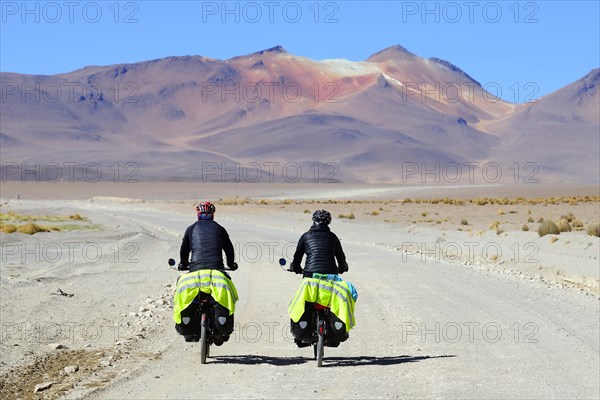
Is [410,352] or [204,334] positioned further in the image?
[410,352]

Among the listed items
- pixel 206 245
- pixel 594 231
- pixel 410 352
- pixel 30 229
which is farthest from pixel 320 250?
pixel 30 229

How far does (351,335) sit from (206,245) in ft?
10.4

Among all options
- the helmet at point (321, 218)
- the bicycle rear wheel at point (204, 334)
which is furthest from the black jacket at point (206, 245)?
the helmet at point (321, 218)

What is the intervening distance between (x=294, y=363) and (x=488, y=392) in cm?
244

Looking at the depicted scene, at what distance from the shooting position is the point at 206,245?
10.8 meters

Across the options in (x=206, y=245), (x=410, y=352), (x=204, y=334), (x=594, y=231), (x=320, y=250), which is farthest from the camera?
(x=594, y=231)

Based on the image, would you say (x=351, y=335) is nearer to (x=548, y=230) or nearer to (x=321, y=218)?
(x=321, y=218)

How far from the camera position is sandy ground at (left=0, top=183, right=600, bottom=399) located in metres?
9.97

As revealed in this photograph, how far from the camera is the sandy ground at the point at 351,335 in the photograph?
32.7ft

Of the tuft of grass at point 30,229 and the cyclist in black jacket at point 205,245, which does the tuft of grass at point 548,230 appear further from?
the cyclist in black jacket at point 205,245

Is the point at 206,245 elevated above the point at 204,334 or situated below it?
above

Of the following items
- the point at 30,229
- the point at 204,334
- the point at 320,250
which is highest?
the point at 320,250

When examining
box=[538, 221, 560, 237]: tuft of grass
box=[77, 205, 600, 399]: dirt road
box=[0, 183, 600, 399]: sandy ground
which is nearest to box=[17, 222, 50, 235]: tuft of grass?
box=[0, 183, 600, 399]: sandy ground

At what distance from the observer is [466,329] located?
13836 mm
